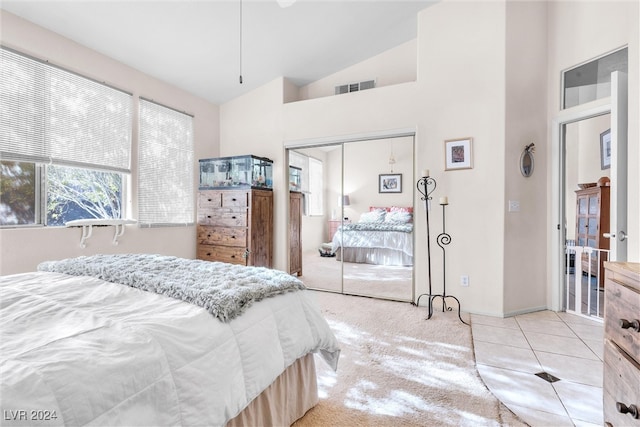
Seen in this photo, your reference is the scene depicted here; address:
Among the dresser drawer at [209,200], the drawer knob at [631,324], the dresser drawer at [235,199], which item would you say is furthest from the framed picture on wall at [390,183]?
the drawer knob at [631,324]

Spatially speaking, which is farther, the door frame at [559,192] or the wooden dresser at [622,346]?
the door frame at [559,192]

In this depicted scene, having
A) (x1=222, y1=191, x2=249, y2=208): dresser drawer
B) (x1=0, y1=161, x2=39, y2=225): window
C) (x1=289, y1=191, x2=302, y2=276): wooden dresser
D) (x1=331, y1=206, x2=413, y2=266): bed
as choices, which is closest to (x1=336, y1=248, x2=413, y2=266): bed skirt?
(x1=331, y1=206, x2=413, y2=266): bed

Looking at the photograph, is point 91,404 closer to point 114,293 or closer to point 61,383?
point 61,383

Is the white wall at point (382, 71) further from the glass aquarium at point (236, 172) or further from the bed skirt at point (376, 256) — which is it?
the bed skirt at point (376, 256)

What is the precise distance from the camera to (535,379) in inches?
77.5

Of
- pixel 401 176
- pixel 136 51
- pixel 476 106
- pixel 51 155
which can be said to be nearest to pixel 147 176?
pixel 51 155

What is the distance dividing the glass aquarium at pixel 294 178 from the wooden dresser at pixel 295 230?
2.8 inches

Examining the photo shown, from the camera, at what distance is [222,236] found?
4.16 metres

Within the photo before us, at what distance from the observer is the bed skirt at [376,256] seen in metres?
3.73

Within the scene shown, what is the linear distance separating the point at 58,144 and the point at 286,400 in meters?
3.10

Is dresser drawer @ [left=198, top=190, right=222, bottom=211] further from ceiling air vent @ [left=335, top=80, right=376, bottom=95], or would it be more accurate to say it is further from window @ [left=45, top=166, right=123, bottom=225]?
ceiling air vent @ [left=335, top=80, right=376, bottom=95]


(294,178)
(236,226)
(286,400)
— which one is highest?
(294,178)

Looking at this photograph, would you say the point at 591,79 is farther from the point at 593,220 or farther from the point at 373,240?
the point at 373,240

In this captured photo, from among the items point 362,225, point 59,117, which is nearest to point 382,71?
point 362,225
